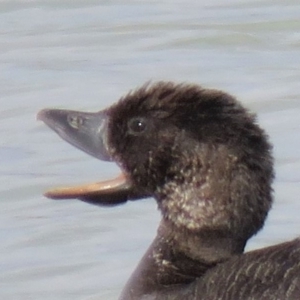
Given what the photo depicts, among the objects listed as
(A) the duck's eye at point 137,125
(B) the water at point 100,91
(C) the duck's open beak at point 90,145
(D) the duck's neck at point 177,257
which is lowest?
(B) the water at point 100,91

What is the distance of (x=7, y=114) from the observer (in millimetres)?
13633

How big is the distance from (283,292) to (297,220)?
3206 mm

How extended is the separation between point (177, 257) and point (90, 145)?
2.26ft

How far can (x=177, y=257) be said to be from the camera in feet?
29.5

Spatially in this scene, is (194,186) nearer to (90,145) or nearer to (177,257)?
(177,257)

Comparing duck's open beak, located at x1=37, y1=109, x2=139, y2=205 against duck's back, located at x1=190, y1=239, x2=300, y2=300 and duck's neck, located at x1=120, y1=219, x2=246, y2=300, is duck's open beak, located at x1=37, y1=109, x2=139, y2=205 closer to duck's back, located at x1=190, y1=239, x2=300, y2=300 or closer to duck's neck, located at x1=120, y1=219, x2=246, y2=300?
duck's neck, located at x1=120, y1=219, x2=246, y2=300

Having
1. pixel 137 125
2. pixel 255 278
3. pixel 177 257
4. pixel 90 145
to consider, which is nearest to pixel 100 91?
pixel 90 145

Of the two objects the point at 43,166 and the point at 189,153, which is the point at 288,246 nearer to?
the point at 189,153

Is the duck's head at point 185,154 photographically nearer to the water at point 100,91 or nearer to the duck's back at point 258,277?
the duck's back at point 258,277

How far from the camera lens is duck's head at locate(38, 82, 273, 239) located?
8719 millimetres

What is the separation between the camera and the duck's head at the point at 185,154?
872 cm

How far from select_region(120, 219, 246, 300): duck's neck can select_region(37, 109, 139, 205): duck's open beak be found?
0.85 ft

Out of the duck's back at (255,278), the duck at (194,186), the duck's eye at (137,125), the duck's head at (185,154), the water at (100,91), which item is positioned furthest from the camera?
the water at (100,91)

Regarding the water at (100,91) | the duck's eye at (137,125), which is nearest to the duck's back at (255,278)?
the duck's eye at (137,125)
